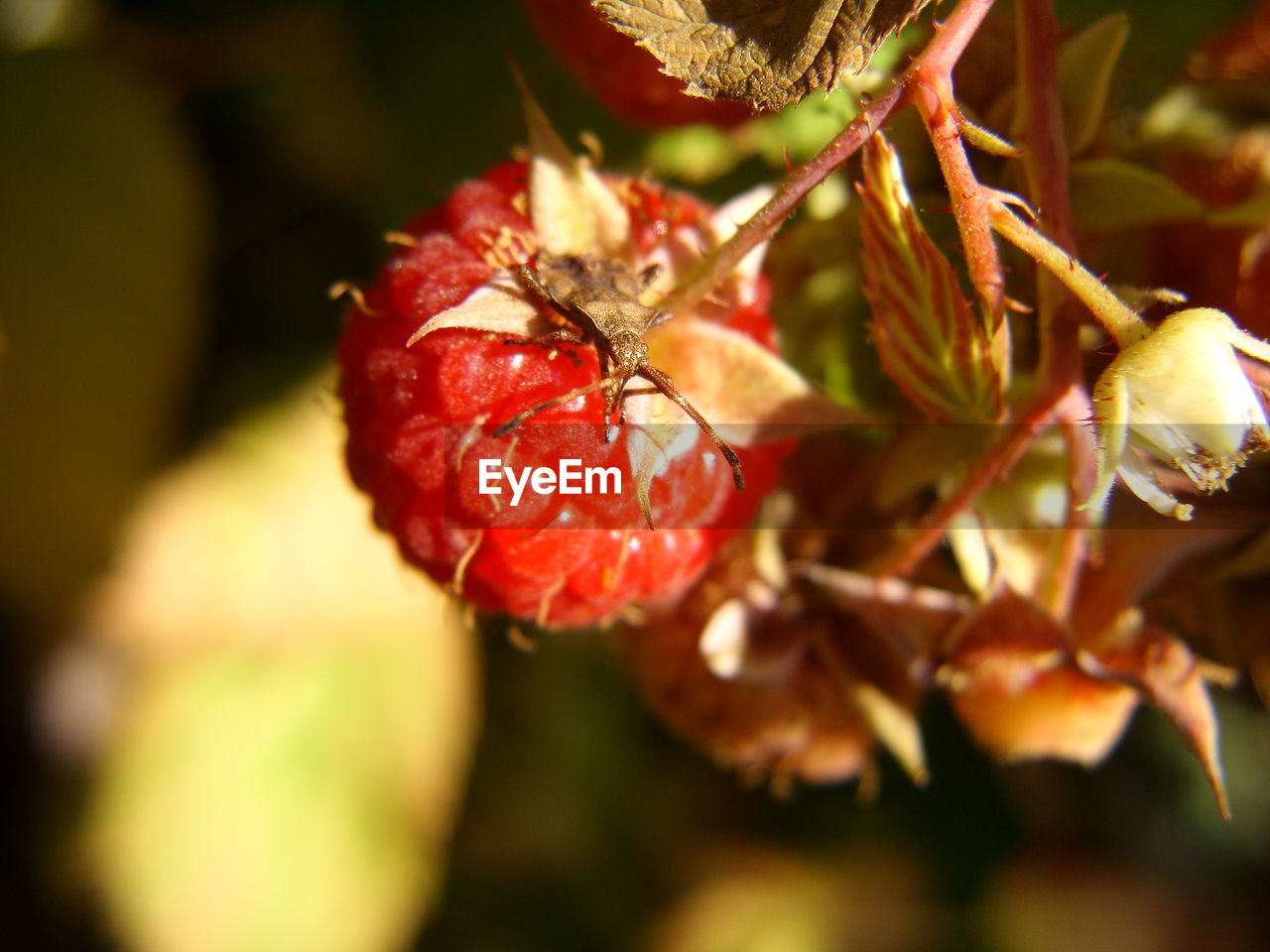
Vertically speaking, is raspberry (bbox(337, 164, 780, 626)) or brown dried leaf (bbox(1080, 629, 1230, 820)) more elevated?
raspberry (bbox(337, 164, 780, 626))

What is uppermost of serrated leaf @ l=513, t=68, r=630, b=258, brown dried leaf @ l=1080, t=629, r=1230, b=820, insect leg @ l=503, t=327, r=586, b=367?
serrated leaf @ l=513, t=68, r=630, b=258

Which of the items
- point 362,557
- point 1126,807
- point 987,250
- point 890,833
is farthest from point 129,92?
point 1126,807

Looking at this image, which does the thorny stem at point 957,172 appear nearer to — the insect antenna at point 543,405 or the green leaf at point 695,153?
the insect antenna at point 543,405

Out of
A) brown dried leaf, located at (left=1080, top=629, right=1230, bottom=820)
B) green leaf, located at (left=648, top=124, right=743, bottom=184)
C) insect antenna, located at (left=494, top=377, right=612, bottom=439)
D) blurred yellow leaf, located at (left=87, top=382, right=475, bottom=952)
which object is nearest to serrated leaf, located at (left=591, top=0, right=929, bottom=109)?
insect antenna, located at (left=494, top=377, right=612, bottom=439)

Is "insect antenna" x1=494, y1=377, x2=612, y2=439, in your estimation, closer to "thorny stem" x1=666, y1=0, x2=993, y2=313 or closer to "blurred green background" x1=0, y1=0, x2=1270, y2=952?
"thorny stem" x1=666, y1=0, x2=993, y2=313

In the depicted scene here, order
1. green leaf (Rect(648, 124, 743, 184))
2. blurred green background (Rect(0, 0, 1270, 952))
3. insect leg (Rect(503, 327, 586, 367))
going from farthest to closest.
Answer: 1. blurred green background (Rect(0, 0, 1270, 952))
2. green leaf (Rect(648, 124, 743, 184))
3. insect leg (Rect(503, 327, 586, 367))

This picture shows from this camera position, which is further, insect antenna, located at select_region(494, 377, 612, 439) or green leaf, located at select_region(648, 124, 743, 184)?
green leaf, located at select_region(648, 124, 743, 184)

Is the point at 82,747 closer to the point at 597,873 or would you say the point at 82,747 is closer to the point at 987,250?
the point at 597,873
